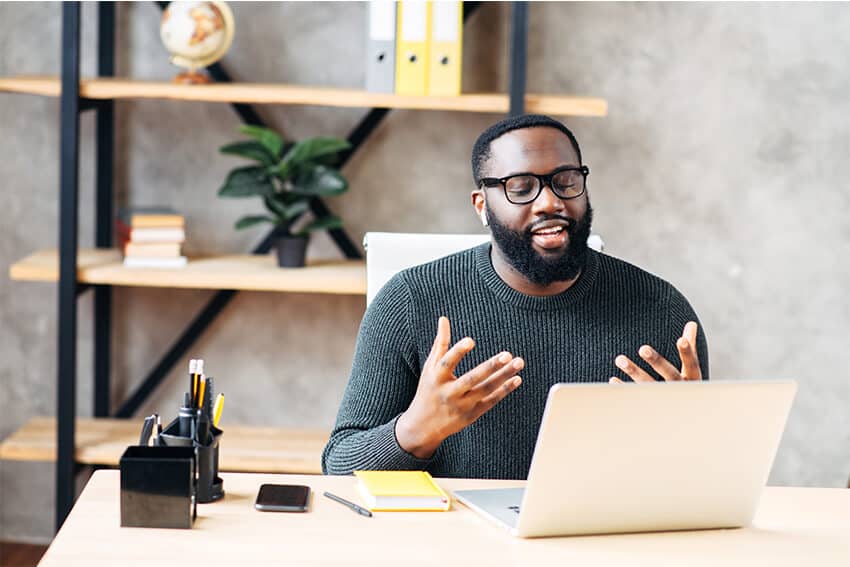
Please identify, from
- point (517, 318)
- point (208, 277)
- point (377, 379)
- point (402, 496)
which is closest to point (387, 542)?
point (402, 496)

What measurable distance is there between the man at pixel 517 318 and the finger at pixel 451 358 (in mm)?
271

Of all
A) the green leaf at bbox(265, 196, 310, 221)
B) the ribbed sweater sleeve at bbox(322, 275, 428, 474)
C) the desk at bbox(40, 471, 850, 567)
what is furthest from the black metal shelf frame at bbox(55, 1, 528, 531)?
the desk at bbox(40, 471, 850, 567)

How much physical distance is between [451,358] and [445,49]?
1.39 metres

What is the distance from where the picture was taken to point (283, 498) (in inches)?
55.8

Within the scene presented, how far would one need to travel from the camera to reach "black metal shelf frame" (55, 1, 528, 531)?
8.89 feet

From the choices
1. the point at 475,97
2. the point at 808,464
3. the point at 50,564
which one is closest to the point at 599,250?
the point at 475,97

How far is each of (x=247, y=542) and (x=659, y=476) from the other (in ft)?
1.62

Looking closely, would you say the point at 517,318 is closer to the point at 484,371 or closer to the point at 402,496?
the point at 484,371

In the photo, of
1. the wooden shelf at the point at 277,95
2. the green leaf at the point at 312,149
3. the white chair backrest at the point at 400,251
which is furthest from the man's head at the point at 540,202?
the green leaf at the point at 312,149

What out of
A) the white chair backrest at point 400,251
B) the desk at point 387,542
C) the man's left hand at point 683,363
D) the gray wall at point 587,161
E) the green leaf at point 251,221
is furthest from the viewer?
the gray wall at point 587,161

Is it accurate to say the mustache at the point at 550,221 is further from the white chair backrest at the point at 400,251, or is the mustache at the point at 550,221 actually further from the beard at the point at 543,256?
the white chair backrest at the point at 400,251

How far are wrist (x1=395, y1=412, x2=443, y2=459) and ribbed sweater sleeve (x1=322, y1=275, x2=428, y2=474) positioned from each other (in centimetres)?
8

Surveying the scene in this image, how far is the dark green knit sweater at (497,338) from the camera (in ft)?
5.97

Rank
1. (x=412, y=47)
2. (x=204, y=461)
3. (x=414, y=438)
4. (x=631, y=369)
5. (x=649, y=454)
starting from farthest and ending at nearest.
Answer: (x=412, y=47)
(x=414, y=438)
(x=631, y=369)
(x=204, y=461)
(x=649, y=454)
